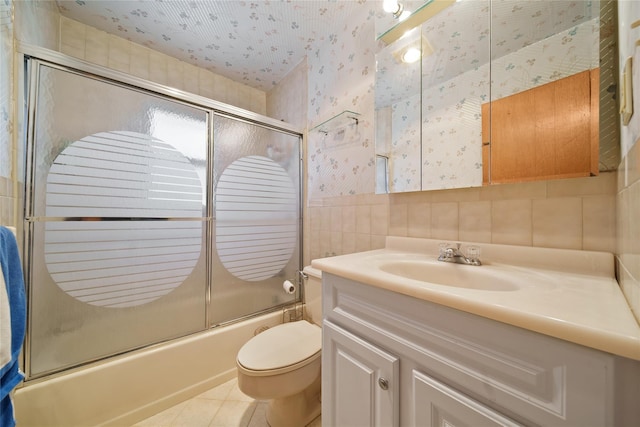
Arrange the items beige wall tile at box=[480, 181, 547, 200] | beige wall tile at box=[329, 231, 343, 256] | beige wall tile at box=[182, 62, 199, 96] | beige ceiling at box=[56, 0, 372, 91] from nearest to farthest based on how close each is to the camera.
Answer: beige wall tile at box=[480, 181, 547, 200] → beige ceiling at box=[56, 0, 372, 91] → beige wall tile at box=[329, 231, 343, 256] → beige wall tile at box=[182, 62, 199, 96]

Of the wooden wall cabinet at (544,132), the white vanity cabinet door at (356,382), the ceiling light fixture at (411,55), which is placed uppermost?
the ceiling light fixture at (411,55)

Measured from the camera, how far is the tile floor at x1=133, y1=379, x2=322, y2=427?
1.12 m

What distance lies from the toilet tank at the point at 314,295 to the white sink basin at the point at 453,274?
0.54 meters

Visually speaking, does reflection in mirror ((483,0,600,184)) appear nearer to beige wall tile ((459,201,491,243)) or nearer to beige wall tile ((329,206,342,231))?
beige wall tile ((459,201,491,243))

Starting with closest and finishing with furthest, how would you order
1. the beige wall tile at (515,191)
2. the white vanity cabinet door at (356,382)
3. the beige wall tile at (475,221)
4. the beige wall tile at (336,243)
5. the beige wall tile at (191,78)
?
the white vanity cabinet door at (356,382) < the beige wall tile at (515,191) < the beige wall tile at (475,221) < the beige wall tile at (336,243) < the beige wall tile at (191,78)

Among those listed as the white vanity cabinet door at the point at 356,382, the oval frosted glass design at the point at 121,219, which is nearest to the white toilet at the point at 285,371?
the white vanity cabinet door at the point at 356,382

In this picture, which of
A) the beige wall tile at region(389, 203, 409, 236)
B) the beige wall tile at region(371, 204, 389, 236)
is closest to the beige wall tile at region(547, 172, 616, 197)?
the beige wall tile at region(389, 203, 409, 236)

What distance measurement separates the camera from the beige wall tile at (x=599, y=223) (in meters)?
0.65

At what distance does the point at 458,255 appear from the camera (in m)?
0.85

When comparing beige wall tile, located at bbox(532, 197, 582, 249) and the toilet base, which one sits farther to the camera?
the toilet base

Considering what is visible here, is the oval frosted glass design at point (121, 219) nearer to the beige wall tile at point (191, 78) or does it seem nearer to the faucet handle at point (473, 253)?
the beige wall tile at point (191, 78)

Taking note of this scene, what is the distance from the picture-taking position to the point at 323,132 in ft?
5.34

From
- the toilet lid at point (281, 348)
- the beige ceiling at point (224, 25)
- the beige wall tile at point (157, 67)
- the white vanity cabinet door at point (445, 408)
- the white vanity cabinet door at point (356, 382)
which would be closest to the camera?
the white vanity cabinet door at point (445, 408)

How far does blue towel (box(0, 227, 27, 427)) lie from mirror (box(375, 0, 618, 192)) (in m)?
1.44
